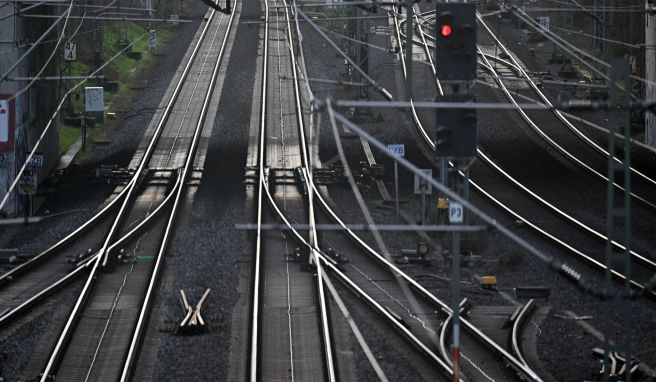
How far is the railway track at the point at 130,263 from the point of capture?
12.9 m

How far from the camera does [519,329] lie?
14008mm

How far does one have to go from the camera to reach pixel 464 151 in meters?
9.77

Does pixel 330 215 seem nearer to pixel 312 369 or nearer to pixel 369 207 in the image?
pixel 369 207

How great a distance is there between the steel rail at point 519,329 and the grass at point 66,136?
1697 cm

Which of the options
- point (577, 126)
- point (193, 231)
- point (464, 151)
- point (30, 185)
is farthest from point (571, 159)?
point (464, 151)

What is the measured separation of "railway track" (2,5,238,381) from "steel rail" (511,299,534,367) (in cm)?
417

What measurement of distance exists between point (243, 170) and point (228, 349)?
43.6ft

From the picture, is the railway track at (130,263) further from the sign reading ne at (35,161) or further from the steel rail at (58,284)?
the sign reading ne at (35,161)

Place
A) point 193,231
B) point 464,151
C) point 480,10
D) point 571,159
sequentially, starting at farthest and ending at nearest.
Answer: point 480,10
point 571,159
point 193,231
point 464,151

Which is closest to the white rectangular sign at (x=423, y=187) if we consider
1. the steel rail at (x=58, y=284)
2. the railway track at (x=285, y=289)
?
the railway track at (x=285, y=289)

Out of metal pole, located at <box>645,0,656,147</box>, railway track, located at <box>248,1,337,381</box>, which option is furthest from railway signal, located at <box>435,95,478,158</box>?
metal pole, located at <box>645,0,656,147</box>

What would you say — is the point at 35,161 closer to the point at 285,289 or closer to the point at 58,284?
the point at 58,284

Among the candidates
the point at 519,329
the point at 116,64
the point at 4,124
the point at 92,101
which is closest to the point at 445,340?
the point at 519,329

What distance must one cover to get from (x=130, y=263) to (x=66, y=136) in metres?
13.7
